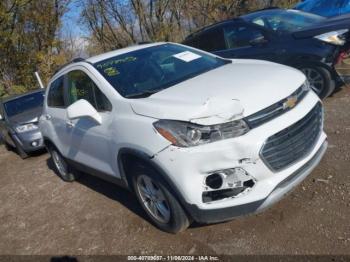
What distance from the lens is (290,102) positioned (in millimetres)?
3195

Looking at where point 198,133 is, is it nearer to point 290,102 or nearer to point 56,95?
point 290,102

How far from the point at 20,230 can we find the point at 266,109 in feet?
11.7

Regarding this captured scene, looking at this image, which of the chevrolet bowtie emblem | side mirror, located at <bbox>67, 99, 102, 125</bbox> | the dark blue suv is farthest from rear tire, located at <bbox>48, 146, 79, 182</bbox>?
the dark blue suv

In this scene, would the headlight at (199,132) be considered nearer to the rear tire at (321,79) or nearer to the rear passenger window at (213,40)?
the rear tire at (321,79)

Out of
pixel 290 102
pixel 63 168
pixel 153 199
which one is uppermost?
pixel 290 102

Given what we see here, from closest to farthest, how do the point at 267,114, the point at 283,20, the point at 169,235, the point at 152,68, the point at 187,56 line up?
1. the point at 267,114
2. the point at 169,235
3. the point at 152,68
4. the point at 187,56
5. the point at 283,20

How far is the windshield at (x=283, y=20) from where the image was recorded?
6461 mm

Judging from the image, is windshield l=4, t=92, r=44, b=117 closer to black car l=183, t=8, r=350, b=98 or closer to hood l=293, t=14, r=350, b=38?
black car l=183, t=8, r=350, b=98

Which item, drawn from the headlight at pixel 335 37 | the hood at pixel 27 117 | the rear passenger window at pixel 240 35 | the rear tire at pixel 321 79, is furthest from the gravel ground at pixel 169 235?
the hood at pixel 27 117

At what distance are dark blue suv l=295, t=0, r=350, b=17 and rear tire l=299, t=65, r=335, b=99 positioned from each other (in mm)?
4998

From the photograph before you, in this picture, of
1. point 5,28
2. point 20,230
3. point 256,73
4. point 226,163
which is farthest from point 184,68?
point 5,28

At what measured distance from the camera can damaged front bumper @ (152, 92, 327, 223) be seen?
112 inches

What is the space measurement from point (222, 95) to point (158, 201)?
3.97 feet

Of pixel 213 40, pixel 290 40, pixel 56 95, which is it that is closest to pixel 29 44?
pixel 213 40
